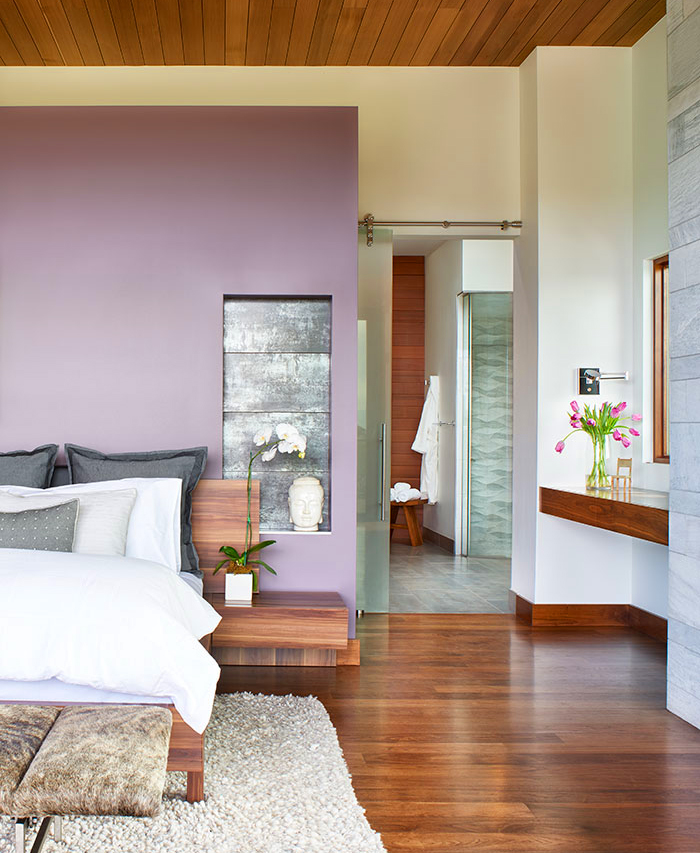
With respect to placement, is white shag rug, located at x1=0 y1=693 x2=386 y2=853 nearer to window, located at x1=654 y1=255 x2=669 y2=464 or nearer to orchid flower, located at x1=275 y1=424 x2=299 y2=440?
orchid flower, located at x1=275 y1=424 x2=299 y2=440

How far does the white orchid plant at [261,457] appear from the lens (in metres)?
3.83

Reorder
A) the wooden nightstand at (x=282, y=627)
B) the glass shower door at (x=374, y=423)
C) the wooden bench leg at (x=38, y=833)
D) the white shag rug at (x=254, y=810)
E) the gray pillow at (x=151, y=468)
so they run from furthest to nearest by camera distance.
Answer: the glass shower door at (x=374, y=423) < the gray pillow at (x=151, y=468) < the wooden nightstand at (x=282, y=627) < the white shag rug at (x=254, y=810) < the wooden bench leg at (x=38, y=833)

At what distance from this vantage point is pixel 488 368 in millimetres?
7098

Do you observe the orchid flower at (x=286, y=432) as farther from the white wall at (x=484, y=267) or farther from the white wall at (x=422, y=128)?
the white wall at (x=484, y=267)

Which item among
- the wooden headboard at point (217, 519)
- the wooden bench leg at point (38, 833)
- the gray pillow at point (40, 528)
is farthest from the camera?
the wooden headboard at point (217, 519)

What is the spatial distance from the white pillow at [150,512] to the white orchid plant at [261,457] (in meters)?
0.34

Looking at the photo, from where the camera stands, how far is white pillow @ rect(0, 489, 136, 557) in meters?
3.20

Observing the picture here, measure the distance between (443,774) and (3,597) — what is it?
1.52 m

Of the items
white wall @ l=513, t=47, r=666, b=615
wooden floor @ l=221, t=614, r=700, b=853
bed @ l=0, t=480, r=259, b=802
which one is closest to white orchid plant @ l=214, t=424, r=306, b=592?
wooden floor @ l=221, t=614, r=700, b=853

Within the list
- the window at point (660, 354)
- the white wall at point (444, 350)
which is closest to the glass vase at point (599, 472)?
the window at point (660, 354)

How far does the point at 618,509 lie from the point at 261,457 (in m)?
1.84

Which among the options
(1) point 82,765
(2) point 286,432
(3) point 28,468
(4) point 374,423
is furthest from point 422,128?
(1) point 82,765

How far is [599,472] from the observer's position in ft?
14.5

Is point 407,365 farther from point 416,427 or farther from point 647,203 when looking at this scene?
point 647,203
